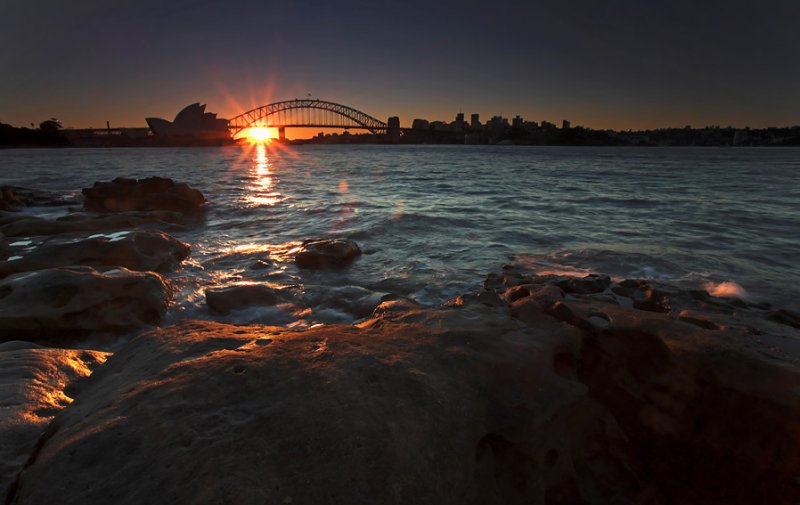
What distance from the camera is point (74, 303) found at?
3.97m

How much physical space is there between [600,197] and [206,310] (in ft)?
51.1

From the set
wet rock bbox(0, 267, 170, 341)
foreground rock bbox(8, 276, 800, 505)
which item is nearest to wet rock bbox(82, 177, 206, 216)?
wet rock bbox(0, 267, 170, 341)

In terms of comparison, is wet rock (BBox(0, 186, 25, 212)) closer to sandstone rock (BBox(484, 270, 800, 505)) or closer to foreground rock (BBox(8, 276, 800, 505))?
foreground rock (BBox(8, 276, 800, 505))

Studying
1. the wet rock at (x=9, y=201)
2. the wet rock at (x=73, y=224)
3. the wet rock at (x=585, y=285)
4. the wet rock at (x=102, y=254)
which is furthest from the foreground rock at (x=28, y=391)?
the wet rock at (x=9, y=201)

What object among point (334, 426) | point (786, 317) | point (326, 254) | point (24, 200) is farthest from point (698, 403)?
point (24, 200)

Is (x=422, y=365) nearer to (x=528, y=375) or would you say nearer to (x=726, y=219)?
(x=528, y=375)

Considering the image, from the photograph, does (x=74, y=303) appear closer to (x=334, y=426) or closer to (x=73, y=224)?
(x=334, y=426)

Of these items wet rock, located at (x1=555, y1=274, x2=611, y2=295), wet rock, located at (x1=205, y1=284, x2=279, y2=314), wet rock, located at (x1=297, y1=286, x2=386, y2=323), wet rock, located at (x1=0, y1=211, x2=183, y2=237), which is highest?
wet rock, located at (x1=0, y1=211, x2=183, y2=237)

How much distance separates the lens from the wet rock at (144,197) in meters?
13.1

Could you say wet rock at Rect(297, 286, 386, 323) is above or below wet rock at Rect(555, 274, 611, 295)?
below

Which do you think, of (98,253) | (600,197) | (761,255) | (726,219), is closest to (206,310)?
(98,253)

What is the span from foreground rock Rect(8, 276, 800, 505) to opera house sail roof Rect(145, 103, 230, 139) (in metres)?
141

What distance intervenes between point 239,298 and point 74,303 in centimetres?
163

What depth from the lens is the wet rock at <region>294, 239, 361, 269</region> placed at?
22.2ft
